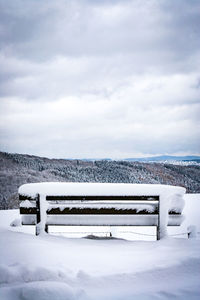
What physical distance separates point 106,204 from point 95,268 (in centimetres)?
97

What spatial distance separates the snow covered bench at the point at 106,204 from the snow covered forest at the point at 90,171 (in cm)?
699

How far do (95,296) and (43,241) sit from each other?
1.35 metres

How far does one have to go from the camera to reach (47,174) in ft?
35.6

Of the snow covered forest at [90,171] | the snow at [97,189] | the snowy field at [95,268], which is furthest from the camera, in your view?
the snow covered forest at [90,171]

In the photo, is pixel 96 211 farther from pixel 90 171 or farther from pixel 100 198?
pixel 90 171

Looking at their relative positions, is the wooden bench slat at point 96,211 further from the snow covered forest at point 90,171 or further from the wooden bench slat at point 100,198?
the snow covered forest at point 90,171

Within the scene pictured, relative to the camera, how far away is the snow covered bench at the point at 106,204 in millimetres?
3406

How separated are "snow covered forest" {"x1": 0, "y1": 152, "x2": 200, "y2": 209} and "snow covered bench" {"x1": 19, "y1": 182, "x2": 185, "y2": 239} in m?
6.99

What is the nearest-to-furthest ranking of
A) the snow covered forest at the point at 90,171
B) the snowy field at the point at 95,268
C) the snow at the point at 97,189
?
the snowy field at the point at 95,268 → the snow at the point at 97,189 → the snow covered forest at the point at 90,171

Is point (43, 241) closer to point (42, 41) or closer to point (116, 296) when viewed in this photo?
point (116, 296)

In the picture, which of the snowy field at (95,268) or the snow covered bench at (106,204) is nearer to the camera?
the snowy field at (95,268)

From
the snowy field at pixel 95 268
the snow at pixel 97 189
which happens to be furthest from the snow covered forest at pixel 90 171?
the snowy field at pixel 95 268

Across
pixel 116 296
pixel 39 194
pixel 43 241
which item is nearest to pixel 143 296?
pixel 116 296

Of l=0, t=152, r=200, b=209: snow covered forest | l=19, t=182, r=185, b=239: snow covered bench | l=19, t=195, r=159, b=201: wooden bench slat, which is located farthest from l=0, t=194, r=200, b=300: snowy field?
l=0, t=152, r=200, b=209: snow covered forest
